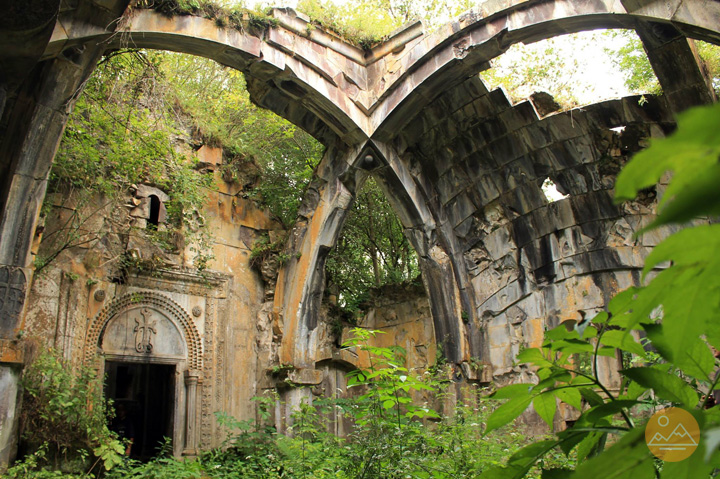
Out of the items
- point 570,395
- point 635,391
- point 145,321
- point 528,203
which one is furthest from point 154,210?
point 635,391

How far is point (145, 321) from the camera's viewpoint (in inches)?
345

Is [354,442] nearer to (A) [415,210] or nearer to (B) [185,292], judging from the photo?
(A) [415,210]

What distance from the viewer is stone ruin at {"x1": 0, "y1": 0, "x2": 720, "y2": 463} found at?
22.6 ft

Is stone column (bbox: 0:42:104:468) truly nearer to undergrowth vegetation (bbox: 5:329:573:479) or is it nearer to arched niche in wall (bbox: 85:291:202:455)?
undergrowth vegetation (bbox: 5:329:573:479)

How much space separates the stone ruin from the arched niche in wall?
2 centimetres

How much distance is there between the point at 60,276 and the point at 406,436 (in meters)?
6.05

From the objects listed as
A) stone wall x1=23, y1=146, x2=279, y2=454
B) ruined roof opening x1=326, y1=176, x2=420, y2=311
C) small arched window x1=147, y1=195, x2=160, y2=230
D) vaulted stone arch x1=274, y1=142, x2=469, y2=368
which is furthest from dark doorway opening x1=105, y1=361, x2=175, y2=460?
ruined roof opening x1=326, y1=176, x2=420, y2=311

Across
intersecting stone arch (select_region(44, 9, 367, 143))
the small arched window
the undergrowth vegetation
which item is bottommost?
the undergrowth vegetation

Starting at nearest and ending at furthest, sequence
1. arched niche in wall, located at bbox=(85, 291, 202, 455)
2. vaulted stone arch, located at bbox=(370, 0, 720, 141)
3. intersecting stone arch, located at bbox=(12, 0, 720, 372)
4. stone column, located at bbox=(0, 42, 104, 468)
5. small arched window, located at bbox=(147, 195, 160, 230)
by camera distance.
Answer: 1. stone column, located at bbox=(0, 42, 104, 468)
2. vaulted stone arch, located at bbox=(370, 0, 720, 141)
3. intersecting stone arch, located at bbox=(12, 0, 720, 372)
4. arched niche in wall, located at bbox=(85, 291, 202, 455)
5. small arched window, located at bbox=(147, 195, 160, 230)

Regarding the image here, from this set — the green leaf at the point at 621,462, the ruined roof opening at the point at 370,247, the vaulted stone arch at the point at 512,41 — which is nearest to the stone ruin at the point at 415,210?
the vaulted stone arch at the point at 512,41

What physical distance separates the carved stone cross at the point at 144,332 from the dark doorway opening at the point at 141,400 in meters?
1.36

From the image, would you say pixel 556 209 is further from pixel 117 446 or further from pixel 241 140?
pixel 117 446

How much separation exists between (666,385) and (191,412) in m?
8.99

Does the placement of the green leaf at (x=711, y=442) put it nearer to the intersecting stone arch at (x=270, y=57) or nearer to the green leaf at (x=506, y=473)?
the green leaf at (x=506, y=473)
